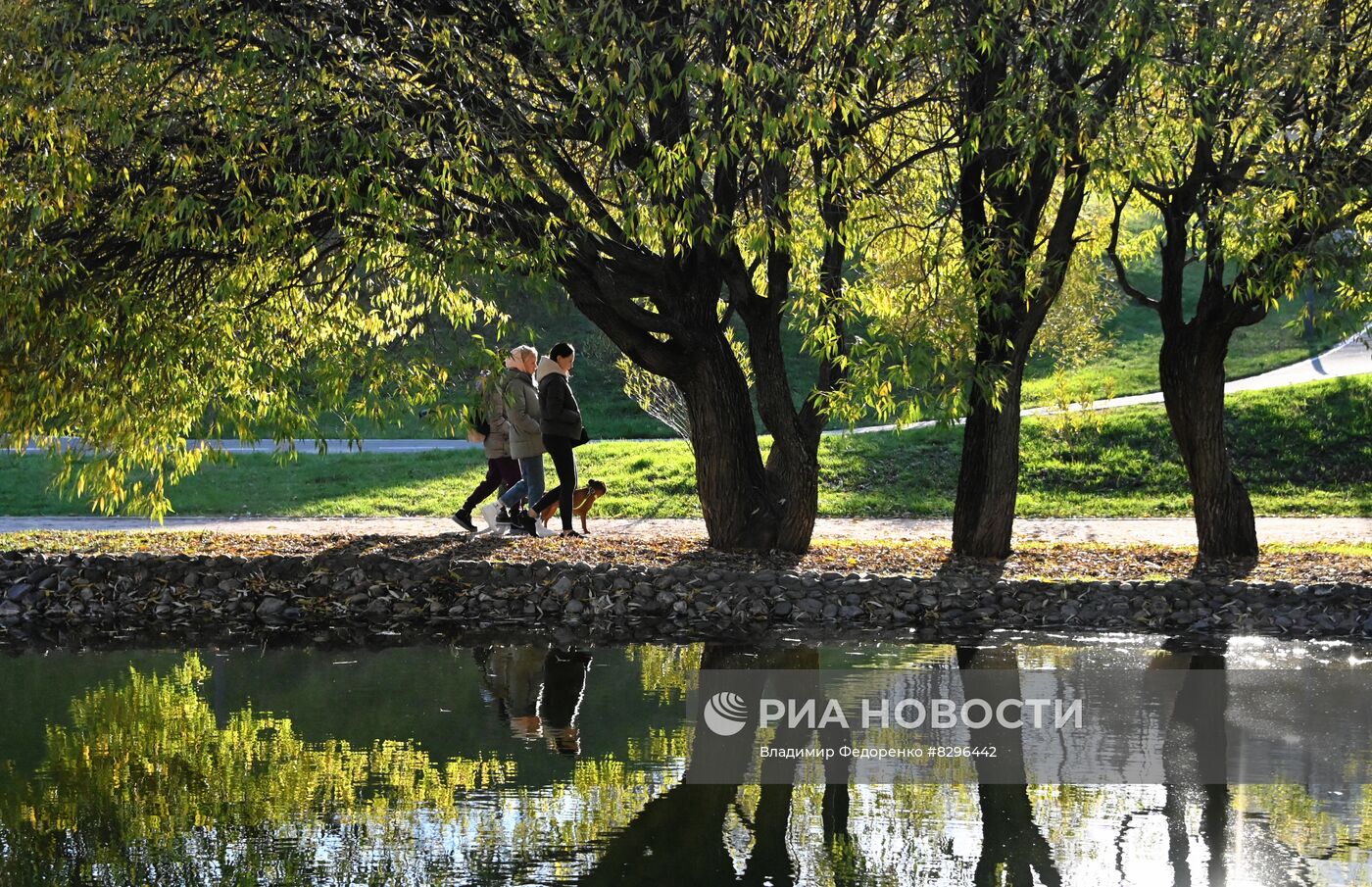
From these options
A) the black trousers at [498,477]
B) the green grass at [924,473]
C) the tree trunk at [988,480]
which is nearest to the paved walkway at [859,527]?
the green grass at [924,473]

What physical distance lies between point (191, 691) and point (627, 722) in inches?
110

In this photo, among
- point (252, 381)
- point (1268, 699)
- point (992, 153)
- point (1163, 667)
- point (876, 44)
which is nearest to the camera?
point (1268, 699)

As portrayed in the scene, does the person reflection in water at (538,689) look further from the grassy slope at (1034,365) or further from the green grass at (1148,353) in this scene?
the green grass at (1148,353)

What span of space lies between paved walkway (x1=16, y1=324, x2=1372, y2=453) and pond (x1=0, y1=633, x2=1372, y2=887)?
15.3 metres

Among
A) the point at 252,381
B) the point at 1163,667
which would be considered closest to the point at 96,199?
the point at 252,381

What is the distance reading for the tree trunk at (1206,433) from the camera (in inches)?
527

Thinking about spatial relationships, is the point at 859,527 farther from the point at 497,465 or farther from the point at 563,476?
the point at 497,465

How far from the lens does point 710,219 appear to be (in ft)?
37.2

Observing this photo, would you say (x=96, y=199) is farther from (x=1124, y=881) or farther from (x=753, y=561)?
(x=1124, y=881)

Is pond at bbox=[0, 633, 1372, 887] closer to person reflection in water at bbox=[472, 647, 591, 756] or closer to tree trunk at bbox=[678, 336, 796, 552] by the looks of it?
person reflection in water at bbox=[472, 647, 591, 756]

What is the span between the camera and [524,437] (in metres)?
14.0

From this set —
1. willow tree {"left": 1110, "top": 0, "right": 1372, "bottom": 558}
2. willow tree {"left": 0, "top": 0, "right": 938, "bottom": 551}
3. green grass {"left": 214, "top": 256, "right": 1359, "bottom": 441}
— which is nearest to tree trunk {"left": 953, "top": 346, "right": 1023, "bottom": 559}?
willow tree {"left": 0, "top": 0, "right": 938, "bottom": 551}

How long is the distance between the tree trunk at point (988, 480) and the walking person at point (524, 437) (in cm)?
413

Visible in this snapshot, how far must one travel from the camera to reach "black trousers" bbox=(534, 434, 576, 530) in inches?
538
